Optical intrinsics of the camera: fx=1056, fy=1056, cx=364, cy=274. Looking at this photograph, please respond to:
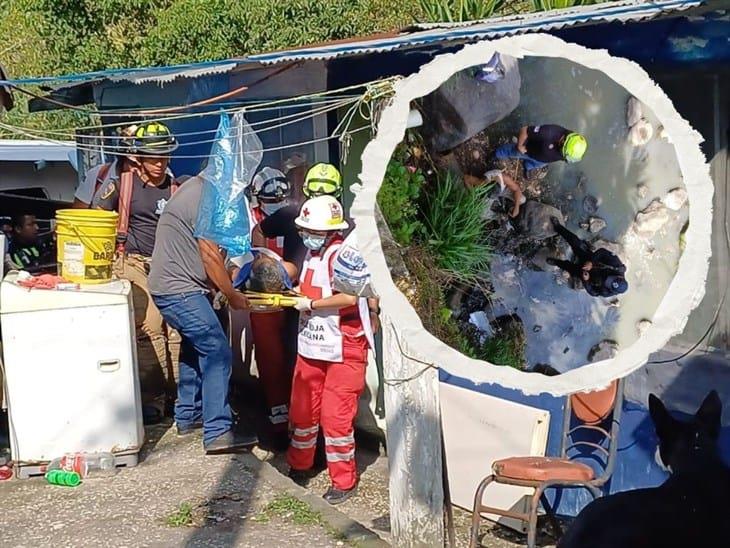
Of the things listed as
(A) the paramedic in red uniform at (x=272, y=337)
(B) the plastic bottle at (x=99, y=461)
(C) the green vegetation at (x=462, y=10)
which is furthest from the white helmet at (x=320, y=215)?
(C) the green vegetation at (x=462, y=10)

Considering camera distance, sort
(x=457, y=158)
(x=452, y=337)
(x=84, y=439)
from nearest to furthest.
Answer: (x=452, y=337)
(x=457, y=158)
(x=84, y=439)

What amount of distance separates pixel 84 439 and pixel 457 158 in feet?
11.7

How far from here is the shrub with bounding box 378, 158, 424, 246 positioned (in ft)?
11.5

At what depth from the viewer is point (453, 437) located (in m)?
6.48

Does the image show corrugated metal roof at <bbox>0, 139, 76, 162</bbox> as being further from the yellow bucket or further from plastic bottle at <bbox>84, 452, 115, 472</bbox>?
plastic bottle at <bbox>84, 452, 115, 472</bbox>

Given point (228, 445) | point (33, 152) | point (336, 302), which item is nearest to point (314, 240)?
point (336, 302)

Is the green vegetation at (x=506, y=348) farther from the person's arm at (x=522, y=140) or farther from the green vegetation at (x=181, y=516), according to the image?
the green vegetation at (x=181, y=516)

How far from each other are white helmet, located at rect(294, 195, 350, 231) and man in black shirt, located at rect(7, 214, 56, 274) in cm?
426

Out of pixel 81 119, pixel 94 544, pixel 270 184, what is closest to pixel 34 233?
pixel 270 184

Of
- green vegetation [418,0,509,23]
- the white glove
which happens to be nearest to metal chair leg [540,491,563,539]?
the white glove

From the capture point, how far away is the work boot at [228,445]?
681 cm

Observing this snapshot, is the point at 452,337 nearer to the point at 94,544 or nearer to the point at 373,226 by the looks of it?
the point at 373,226

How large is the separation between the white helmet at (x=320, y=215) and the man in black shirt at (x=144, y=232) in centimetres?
151

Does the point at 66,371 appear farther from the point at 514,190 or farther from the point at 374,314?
the point at 514,190
